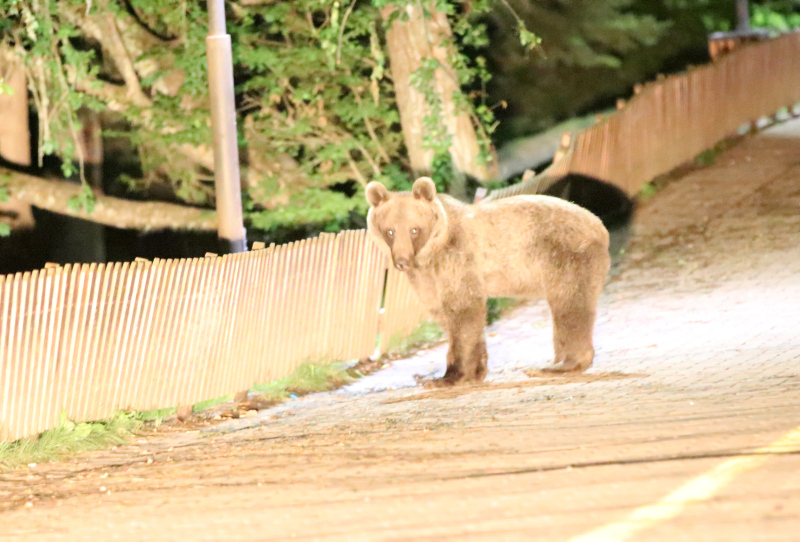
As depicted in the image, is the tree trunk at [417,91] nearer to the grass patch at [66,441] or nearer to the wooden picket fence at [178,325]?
the wooden picket fence at [178,325]

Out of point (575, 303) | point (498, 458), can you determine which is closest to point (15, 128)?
point (575, 303)

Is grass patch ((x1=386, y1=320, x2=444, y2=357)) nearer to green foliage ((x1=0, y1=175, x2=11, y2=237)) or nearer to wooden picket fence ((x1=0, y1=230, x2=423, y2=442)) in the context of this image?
wooden picket fence ((x1=0, y1=230, x2=423, y2=442))

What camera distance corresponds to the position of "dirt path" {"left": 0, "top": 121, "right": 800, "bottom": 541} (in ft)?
17.5

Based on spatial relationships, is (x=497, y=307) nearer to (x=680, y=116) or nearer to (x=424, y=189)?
(x=424, y=189)

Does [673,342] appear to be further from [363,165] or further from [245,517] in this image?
[363,165]

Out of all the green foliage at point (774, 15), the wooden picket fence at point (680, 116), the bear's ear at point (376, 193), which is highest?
the green foliage at point (774, 15)

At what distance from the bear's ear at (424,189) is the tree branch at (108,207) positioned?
8.76 metres

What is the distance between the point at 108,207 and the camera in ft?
56.5

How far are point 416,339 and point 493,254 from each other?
12.6 feet

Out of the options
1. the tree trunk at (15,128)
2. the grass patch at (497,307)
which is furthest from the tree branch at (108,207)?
the grass patch at (497,307)

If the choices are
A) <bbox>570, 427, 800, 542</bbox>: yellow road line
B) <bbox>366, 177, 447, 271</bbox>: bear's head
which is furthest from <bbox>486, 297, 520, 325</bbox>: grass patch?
<bbox>570, 427, 800, 542</bbox>: yellow road line

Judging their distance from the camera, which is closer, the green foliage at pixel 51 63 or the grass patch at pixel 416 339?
the grass patch at pixel 416 339

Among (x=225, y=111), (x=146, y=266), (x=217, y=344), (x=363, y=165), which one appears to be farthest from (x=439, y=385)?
(x=363, y=165)

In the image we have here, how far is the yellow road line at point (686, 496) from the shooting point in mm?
4948
